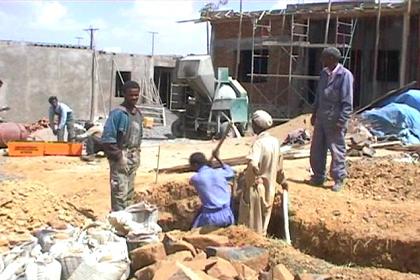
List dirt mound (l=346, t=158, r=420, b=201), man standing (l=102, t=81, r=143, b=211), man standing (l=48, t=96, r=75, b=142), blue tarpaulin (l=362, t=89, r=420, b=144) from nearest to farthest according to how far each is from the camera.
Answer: man standing (l=102, t=81, r=143, b=211), dirt mound (l=346, t=158, r=420, b=201), blue tarpaulin (l=362, t=89, r=420, b=144), man standing (l=48, t=96, r=75, b=142)

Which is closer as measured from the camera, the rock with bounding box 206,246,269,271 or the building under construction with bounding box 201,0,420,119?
the rock with bounding box 206,246,269,271

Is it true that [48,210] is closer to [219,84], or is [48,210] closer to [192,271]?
[192,271]

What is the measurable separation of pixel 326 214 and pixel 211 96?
13.8m

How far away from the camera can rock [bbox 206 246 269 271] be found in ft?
20.4

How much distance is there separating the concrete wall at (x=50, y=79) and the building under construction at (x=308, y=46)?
428cm

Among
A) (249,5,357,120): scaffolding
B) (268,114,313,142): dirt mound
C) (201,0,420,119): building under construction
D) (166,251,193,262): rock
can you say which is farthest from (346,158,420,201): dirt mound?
(249,5,357,120): scaffolding

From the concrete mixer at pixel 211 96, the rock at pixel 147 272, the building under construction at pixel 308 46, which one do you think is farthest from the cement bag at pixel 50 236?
the building under construction at pixel 308 46

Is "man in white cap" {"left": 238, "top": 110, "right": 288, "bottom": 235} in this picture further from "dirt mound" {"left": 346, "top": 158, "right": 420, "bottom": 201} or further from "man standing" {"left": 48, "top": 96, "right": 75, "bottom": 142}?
"man standing" {"left": 48, "top": 96, "right": 75, "bottom": 142}

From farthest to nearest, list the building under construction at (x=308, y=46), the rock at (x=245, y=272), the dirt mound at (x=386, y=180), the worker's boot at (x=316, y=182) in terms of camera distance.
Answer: the building under construction at (x=308, y=46) < the worker's boot at (x=316, y=182) < the dirt mound at (x=386, y=180) < the rock at (x=245, y=272)

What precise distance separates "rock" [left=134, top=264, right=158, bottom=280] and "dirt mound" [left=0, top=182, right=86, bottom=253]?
1577mm

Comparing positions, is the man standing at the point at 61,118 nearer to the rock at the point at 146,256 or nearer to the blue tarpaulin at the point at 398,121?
the blue tarpaulin at the point at 398,121

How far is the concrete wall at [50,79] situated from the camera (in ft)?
82.1

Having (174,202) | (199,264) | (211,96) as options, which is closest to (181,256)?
(199,264)

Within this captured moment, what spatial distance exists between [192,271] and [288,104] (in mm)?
19168
